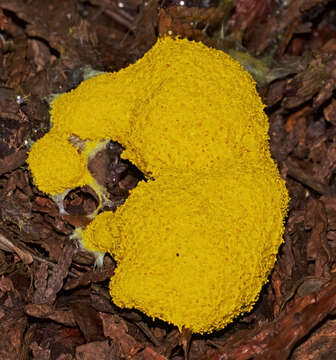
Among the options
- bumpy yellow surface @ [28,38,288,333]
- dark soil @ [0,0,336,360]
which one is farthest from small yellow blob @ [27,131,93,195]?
dark soil @ [0,0,336,360]

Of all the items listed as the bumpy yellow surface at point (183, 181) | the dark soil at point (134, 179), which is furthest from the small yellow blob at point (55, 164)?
the dark soil at point (134, 179)

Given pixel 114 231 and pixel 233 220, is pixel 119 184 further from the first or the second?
pixel 233 220

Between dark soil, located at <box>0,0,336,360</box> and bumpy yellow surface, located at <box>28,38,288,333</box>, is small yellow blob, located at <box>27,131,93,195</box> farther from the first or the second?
dark soil, located at <box>0,0,336,360</box>

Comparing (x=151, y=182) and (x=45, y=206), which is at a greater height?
→ (x=151, y=182)

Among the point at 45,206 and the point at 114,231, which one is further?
the point at 45,206

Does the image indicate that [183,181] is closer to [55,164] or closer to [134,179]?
[134,179]

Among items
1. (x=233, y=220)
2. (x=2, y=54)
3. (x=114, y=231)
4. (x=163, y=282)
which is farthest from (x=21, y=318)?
(x=2, y=54)
